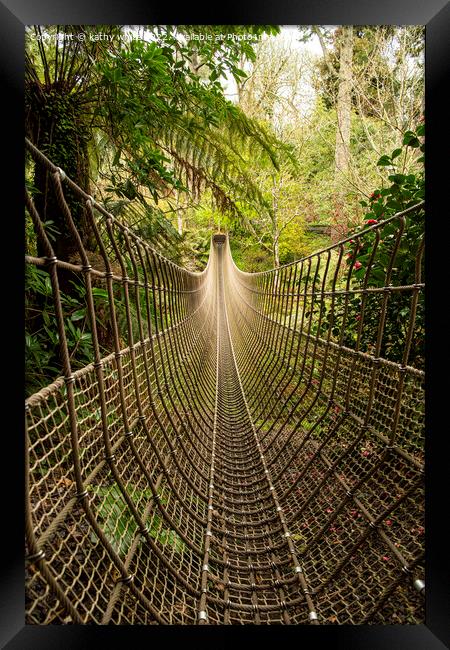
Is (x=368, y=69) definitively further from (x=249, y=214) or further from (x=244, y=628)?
(x=244, y=628)

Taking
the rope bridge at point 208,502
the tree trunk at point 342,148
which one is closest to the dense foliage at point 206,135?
the tree trunk at point 342,148

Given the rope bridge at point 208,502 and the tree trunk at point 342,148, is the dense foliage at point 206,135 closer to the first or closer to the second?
the tree trunk at point 342,148

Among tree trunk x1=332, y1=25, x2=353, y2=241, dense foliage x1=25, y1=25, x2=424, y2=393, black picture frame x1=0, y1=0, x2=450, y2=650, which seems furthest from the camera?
tree trunk x1=332, y1=25, x2=353, y2=241

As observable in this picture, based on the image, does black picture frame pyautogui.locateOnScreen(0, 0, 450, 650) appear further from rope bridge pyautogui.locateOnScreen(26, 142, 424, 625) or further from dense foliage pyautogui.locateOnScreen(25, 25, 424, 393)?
dense foliage pyautogui.locateOnScreen(25, 25, 424, 393)

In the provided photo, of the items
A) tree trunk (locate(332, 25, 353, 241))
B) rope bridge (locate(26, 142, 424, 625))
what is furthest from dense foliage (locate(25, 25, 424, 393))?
rope bridge (locate(26, 142, 424, 625))

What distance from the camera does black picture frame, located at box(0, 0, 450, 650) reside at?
0.50 m
